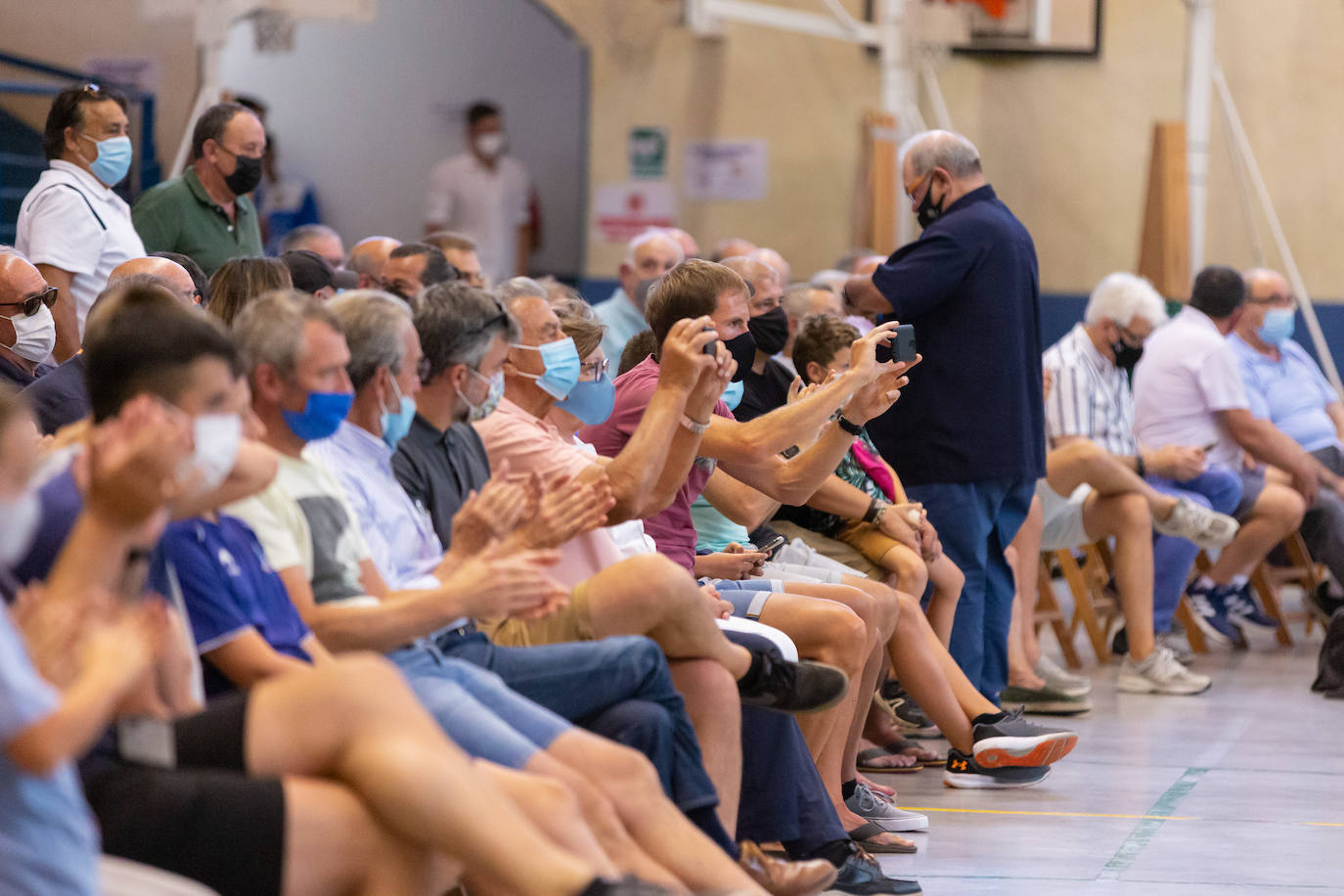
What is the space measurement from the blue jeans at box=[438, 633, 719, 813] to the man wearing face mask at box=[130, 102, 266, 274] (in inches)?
104

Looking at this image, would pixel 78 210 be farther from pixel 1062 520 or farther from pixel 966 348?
pixel 1062 520

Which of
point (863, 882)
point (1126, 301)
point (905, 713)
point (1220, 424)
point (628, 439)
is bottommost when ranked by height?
point (905, 713)

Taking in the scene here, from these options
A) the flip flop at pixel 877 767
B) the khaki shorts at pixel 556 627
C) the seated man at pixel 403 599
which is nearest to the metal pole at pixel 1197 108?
the flip flop at pixel 877 767

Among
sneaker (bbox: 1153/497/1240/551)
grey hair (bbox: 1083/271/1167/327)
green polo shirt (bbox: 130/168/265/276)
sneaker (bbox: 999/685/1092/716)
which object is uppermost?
green polo shirt (bbox: 130/168/265/276)

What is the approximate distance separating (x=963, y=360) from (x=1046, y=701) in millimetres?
1360

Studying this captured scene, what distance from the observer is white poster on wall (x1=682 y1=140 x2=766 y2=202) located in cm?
1034

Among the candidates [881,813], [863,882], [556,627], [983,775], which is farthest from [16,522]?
[983,775]

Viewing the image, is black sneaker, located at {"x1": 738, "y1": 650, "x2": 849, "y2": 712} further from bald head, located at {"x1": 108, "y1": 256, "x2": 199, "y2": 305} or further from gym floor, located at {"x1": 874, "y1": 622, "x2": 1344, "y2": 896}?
bald head, located at {"x1": 108, "y1": 256, "x2": 199, "y2": 305}

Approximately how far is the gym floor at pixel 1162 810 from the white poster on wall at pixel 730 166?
16.5 feet

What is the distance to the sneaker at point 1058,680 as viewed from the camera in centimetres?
575

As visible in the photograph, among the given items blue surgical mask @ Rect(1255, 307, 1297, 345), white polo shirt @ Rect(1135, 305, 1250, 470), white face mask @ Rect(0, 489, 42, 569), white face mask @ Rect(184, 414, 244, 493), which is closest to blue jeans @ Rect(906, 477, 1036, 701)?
white polo shirt @ Rect(1135, 305, 1250, 470)

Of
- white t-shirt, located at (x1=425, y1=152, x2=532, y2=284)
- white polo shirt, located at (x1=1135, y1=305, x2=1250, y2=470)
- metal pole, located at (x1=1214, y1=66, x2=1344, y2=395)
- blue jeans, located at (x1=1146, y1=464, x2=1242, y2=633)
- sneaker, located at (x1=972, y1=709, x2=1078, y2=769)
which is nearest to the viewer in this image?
sneaker, located at (x1=972, y1=709, x2=1078, y2=769)

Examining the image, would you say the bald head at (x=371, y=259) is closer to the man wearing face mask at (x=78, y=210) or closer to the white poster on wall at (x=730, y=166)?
the man wearing face mask at (x=78, y=210)

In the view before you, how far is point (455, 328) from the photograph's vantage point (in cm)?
311
